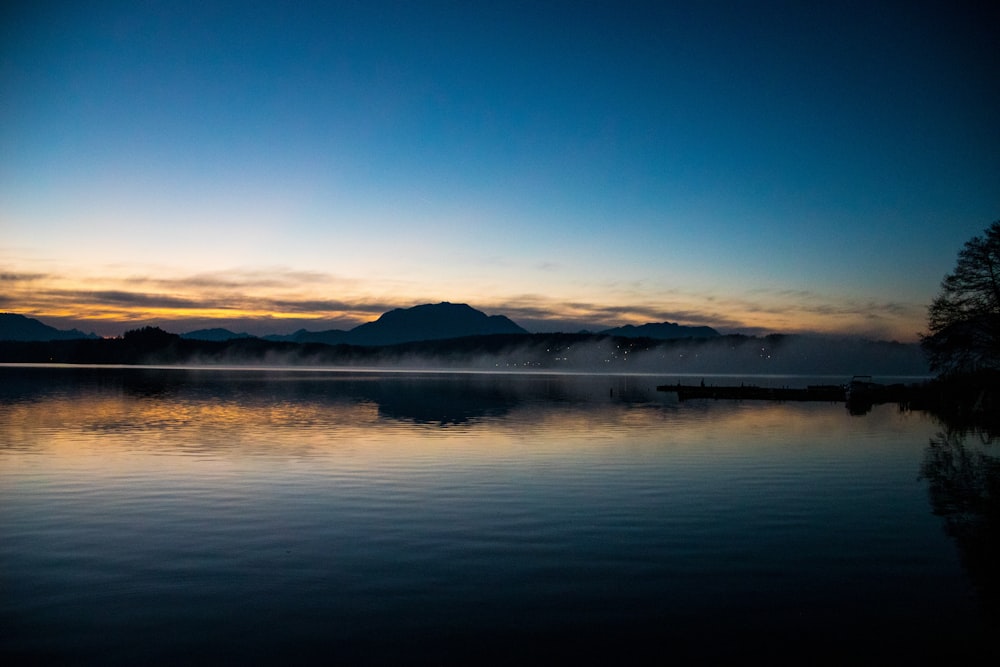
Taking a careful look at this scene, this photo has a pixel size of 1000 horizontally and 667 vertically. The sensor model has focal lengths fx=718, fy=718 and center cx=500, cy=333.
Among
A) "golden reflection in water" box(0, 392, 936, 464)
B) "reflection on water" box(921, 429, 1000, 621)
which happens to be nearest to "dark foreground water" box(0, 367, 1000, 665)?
"reflection on water" box(921, 429, 1000, 621)

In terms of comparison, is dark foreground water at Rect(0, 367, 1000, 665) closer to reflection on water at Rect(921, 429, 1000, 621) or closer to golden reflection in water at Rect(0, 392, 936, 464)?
reflection on water at Rect(921, 429, 1000, 621)

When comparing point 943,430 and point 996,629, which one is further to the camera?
point 943,430

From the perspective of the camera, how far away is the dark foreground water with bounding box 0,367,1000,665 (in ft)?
43.4


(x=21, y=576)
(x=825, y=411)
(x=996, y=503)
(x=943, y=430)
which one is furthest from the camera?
(x=825, y=411)

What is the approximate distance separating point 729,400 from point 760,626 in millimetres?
101431

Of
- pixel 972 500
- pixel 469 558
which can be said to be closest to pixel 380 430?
pixel 469 558

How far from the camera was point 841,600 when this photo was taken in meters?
15.8

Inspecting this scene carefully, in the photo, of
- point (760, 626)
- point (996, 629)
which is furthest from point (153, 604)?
point (996, 629)

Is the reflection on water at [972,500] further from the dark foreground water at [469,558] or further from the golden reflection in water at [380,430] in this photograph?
the golden reflection in water at [380,430]

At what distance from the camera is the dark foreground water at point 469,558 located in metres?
13.2

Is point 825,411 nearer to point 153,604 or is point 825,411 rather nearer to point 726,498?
point 726,498

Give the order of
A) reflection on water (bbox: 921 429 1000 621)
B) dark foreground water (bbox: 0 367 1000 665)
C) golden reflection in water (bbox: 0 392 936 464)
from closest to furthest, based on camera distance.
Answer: dark foreground water (bbox: 0 367 1000 665) < reflection on water (bbox: 921 429 1000 621) < golden reflection in water (bbox: 0 392 936 464)

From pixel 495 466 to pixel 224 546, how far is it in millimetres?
17882

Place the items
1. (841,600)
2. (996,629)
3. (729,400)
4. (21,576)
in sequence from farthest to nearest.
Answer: (729,400) → (21,576) → (841,600) → (996,629)
